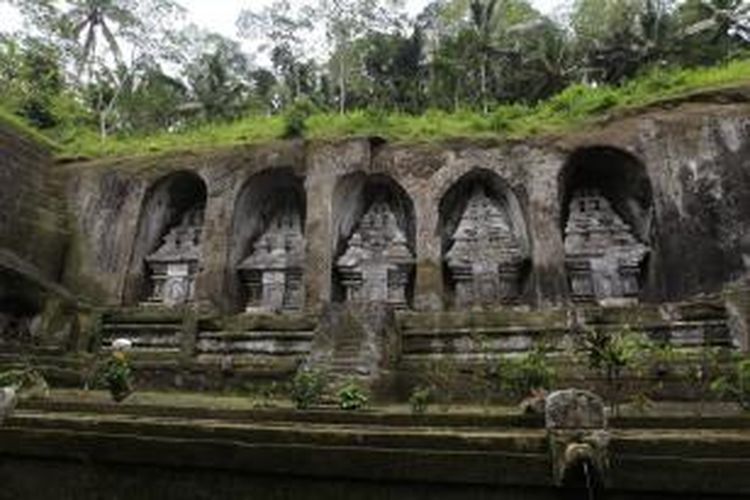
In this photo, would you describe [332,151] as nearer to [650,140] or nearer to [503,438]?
[650,140]

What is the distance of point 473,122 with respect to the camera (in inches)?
639

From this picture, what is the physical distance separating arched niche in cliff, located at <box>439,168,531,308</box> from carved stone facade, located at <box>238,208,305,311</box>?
342 centimetres

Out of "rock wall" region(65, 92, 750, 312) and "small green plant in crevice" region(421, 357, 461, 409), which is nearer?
"small green plant in crevice" region(421, 357, 461, 409)

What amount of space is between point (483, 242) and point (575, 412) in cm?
1113

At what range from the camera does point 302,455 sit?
428 cm

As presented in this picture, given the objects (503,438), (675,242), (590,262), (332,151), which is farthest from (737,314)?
(332,151)

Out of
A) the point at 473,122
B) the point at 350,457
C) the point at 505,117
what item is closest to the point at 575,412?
the point at 350,457

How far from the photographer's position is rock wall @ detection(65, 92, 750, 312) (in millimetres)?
12578

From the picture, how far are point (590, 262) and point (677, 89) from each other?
164 inches

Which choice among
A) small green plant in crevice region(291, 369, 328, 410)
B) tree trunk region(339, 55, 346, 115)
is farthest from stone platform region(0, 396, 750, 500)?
tree trunk region(339, 55, 346, 115)

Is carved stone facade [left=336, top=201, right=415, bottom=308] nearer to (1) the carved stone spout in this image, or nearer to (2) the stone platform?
(2) the stone platform

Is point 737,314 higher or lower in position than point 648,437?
higher

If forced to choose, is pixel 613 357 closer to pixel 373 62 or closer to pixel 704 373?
pixel 704 373

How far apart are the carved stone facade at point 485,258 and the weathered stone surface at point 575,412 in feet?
33.7
